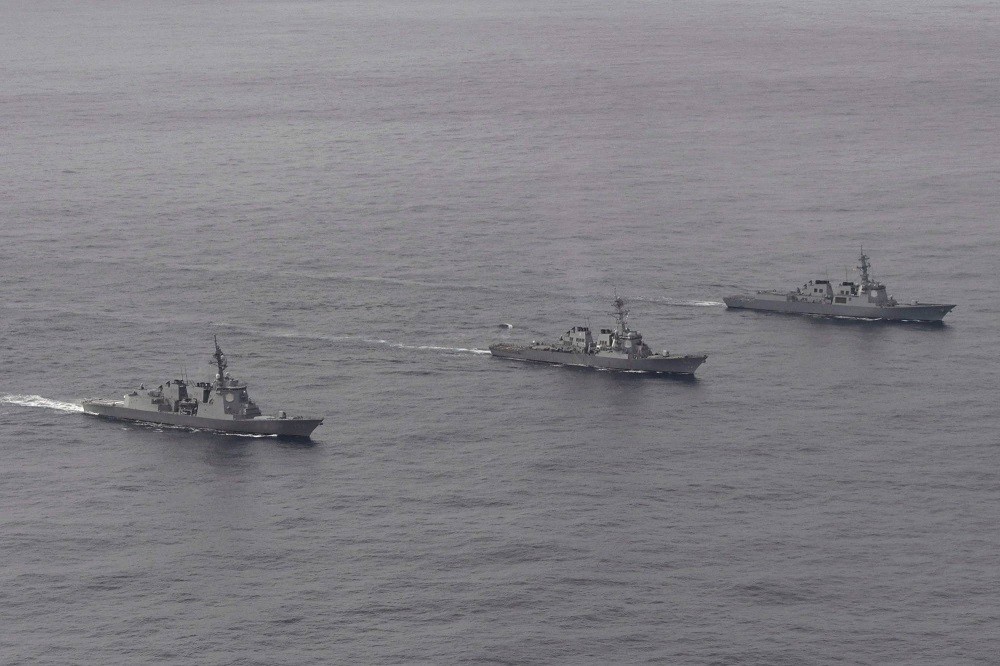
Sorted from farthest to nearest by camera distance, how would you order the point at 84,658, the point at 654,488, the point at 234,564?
1. the point at 654,488
2. the point at 234,564
3. the point at 84,658

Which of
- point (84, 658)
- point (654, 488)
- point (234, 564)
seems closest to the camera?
point (84, 658)

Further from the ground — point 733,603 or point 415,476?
point 415,476

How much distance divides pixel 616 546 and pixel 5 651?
57.3 meters

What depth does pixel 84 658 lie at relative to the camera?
154875 millimetres

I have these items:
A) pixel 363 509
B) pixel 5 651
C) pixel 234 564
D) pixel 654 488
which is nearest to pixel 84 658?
pixel 5 651

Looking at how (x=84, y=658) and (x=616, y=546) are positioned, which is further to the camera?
(x=616, y=546)

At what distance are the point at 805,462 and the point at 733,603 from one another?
37.5 m

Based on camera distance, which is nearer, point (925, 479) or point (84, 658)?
point (84, 658)

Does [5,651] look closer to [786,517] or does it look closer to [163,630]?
[163,630]

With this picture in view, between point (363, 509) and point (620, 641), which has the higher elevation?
point (363, 509)

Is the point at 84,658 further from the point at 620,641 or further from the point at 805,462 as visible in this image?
the point at 805,462

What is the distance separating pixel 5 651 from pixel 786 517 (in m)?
75.9

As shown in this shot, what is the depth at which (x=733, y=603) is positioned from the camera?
529ft

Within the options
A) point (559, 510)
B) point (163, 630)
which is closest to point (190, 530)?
point (163, 630)
